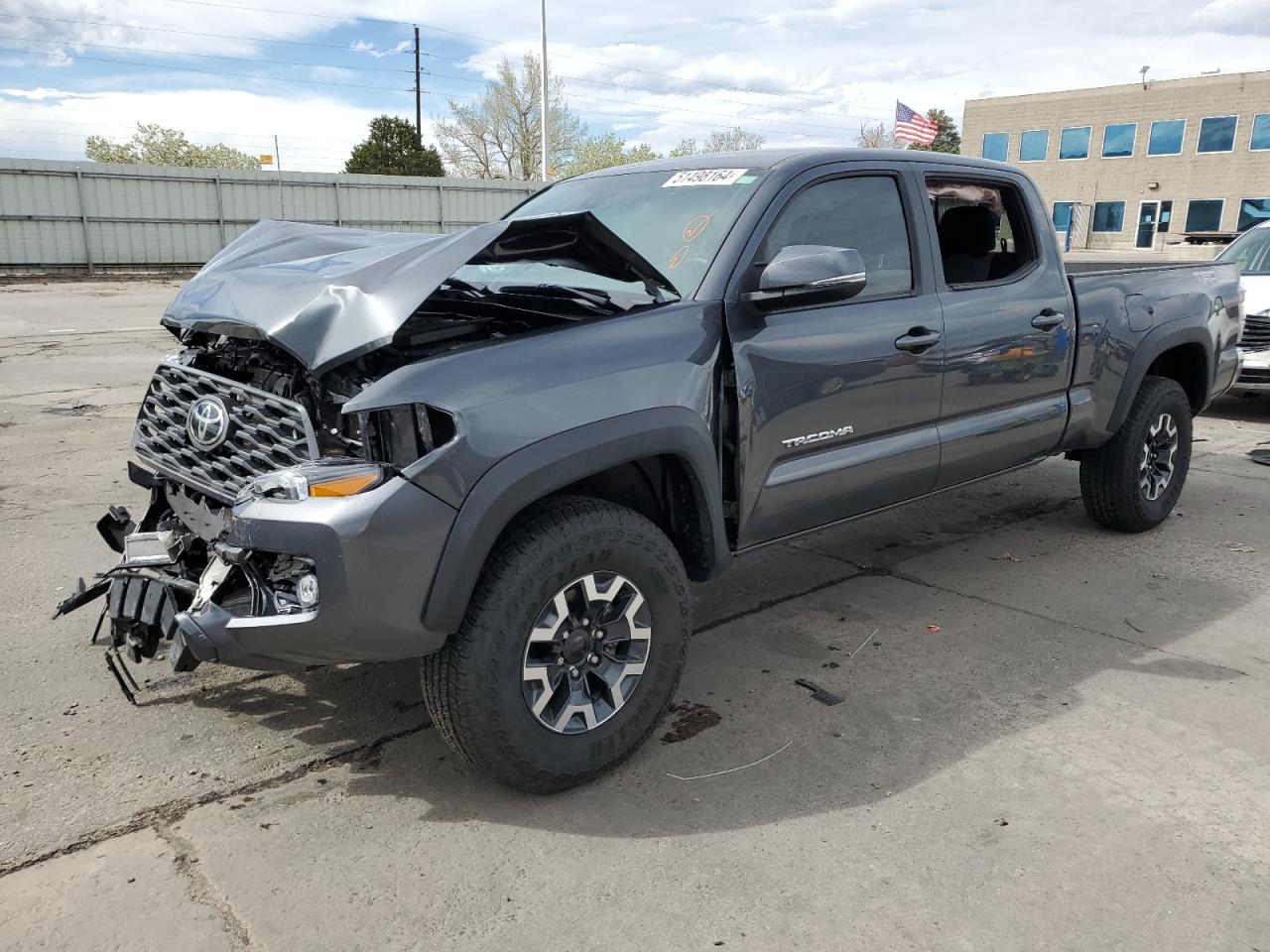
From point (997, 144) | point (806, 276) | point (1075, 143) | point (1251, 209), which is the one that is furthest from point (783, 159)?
point (997, 144)

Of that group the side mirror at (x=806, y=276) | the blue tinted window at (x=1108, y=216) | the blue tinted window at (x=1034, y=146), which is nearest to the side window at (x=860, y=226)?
the side mirror at (x=806, y=276)

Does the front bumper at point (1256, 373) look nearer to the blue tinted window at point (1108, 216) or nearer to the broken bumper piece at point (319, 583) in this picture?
the broken bumper piece at point (319, 583)

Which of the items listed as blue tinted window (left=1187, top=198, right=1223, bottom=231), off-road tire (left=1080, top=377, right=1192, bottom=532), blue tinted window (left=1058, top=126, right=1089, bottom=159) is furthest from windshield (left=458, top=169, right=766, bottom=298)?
blue tinted window (left=1058, top=126, right=1089, bottom=159)

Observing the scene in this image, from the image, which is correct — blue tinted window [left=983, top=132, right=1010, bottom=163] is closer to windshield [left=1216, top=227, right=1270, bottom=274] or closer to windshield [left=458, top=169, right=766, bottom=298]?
windshield [left=1216, top=227, right=1270, bottom=274]

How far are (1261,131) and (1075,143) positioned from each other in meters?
8.23

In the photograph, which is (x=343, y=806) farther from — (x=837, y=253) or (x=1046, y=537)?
(x=1046, y=537)

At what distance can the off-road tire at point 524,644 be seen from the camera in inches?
105

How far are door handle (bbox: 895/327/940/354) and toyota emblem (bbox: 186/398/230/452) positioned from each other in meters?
2.34

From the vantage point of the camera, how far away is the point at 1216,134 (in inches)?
1750

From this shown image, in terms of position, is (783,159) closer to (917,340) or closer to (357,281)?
(917,340)

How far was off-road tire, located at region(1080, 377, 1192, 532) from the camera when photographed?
5223 millimetres

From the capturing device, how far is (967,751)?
10.5 feet

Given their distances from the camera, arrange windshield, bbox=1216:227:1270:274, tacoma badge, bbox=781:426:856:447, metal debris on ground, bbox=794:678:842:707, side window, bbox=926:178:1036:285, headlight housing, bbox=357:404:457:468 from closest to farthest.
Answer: headlight housing, bbox=357:404:457:468
tacoma badge, bbox=781:426:856:447
metal debris on ground, bbox=794:678:842:707
side window, bbox=926:178:1036:285
windshield, bbox=1216:227:1270:274

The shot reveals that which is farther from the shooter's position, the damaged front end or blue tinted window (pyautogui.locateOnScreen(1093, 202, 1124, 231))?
blue tinted window (pyautogui.locateOnScreen(1093, 202, 1124, 231))
